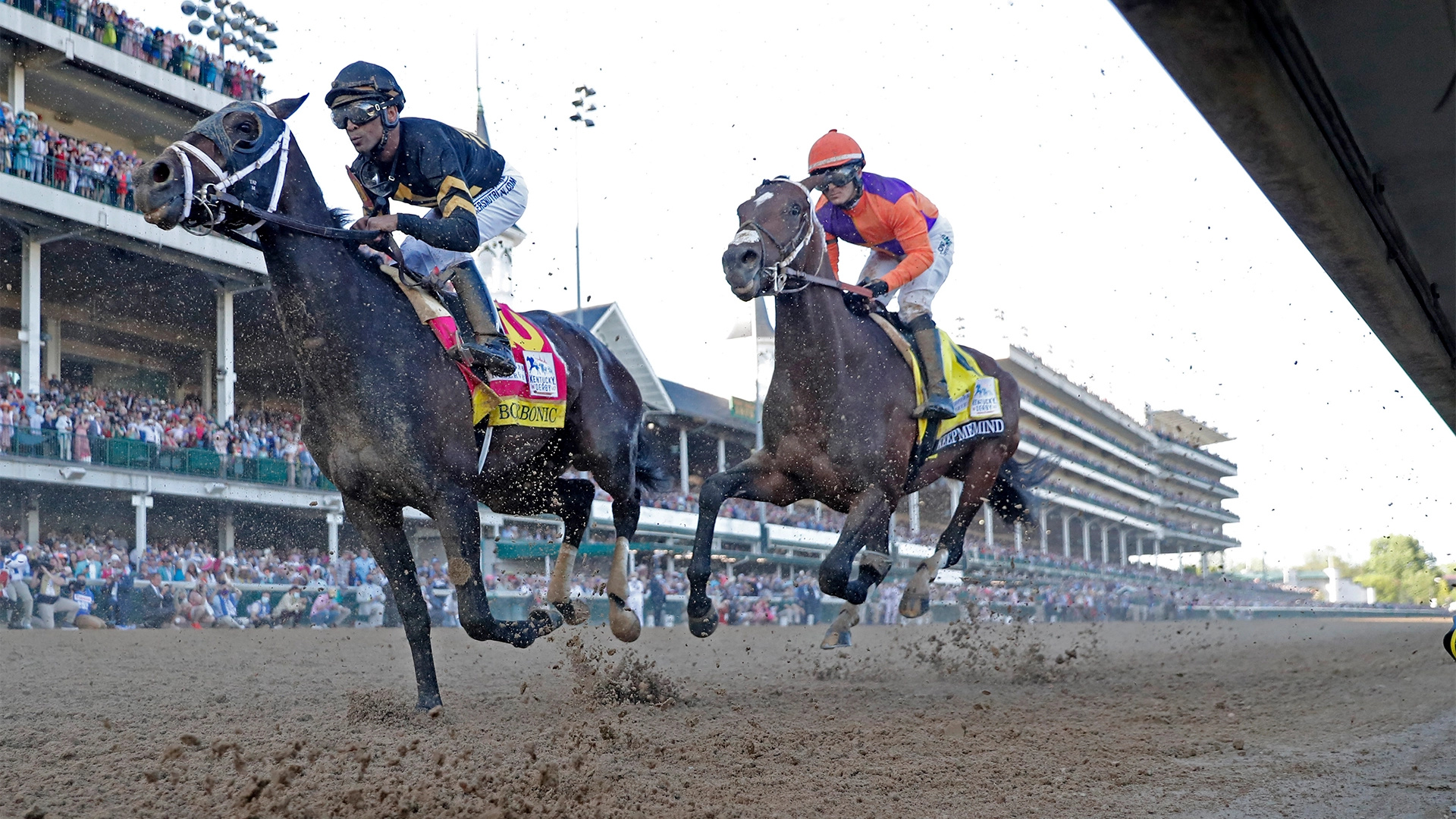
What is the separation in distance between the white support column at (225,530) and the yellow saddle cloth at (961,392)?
54.9 ft

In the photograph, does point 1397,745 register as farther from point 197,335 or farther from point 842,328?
point 197,335

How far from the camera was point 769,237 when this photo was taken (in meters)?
6.11

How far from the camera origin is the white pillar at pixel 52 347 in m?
21.1

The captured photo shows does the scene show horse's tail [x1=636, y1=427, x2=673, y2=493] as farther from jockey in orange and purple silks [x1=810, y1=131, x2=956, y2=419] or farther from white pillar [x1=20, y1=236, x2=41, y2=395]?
white pillar [x1=20, y1=236, x2=41, y2=395]

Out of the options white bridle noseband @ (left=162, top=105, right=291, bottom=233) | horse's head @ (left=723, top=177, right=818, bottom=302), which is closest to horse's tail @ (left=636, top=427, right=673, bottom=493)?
horse's head @ (left=723, top=177, right=818, bottom=302)

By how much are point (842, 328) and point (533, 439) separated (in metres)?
1.82

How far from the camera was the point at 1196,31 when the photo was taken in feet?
6.96

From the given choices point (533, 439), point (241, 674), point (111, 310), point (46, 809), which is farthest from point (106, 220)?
point (46, 809)

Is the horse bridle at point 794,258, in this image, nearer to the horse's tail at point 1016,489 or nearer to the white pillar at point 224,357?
the horse's tail at point 1016,489

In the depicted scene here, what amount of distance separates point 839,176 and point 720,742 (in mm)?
3506

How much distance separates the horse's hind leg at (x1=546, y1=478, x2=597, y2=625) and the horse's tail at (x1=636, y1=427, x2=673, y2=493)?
37 centimetres

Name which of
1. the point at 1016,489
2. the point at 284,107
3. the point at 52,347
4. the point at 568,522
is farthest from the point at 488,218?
the point at 52,347

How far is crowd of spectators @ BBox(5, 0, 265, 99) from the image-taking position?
19.4m

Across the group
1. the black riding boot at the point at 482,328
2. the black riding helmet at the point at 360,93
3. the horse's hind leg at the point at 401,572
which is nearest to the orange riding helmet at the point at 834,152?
the black riding boot at the point at 482,328
